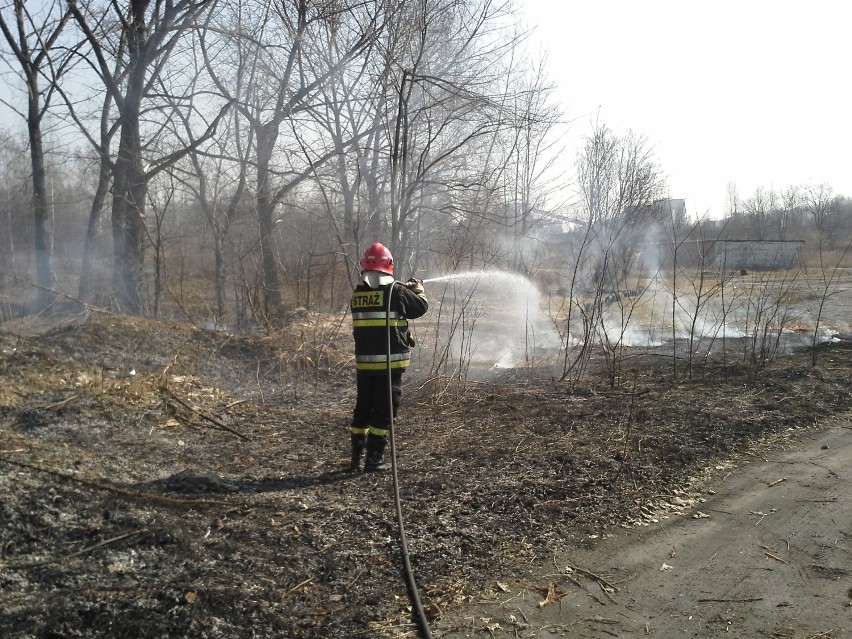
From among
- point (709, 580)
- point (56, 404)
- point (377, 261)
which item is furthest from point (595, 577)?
point (56, 404)

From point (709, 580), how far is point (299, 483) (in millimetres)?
2879

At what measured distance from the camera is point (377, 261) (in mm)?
5418

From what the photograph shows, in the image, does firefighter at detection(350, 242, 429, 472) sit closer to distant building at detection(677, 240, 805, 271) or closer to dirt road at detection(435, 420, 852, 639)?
dirt road at detection(435, 420, 852, 639)

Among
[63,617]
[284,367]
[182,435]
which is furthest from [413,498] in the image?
[284,367]

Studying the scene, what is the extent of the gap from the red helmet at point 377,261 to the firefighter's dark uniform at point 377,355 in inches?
3.6

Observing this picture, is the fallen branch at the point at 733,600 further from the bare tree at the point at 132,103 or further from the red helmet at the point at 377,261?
the bare tree at the point at 132,103

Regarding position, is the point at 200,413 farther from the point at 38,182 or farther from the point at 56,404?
the point at 38,182

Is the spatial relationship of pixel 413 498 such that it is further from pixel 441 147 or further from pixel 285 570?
pixel 441 147

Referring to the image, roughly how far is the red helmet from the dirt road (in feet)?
8.71

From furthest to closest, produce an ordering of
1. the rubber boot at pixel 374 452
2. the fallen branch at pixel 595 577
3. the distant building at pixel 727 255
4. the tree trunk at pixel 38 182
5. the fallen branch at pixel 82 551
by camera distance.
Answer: the tree trunk at pixel 38 182
the distant building at pixel 727 255
the rubber boot at pixel 374 452
the fallen branch at pixel 595 577
the fallen branch at pixel 82 551

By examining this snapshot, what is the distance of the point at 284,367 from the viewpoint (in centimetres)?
1006

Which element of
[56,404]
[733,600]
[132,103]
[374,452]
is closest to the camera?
[733,600]

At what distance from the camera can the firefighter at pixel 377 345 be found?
208 inches

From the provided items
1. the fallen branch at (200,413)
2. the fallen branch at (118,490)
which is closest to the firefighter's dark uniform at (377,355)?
the fallen branch at (118,490)
